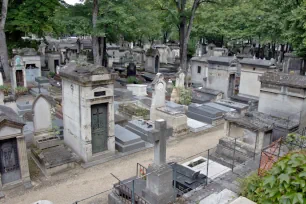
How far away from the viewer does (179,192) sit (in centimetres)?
781

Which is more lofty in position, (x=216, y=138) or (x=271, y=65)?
(x=271, y=65)

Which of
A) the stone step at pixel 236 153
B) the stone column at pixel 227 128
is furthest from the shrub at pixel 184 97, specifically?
the stone step at pixel 236 153

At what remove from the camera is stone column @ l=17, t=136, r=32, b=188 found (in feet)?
29.3

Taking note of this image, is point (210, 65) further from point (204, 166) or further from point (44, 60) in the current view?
point (44, 60)

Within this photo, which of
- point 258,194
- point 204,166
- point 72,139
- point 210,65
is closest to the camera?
point 258,194

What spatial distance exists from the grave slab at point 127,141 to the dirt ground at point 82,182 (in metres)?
0.34

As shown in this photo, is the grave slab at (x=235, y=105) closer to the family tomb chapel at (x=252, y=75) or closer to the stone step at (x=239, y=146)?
the family tomb chapel at (x=252, y=75)

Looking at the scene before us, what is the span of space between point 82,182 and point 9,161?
Result: 2.36m

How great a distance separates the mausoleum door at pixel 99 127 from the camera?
10.6 meters

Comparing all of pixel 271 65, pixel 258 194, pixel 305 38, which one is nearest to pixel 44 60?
pixel 271 65

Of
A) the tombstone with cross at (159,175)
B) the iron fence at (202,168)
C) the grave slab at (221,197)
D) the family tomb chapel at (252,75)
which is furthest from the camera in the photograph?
the family tomb chapel at (252,75)

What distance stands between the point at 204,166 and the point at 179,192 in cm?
199

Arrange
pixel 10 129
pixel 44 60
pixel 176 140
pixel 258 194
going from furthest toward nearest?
pixel 44 60 < pixel 176 140 < pixel 10 129 < pixel 258 194

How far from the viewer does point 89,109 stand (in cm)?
1016
